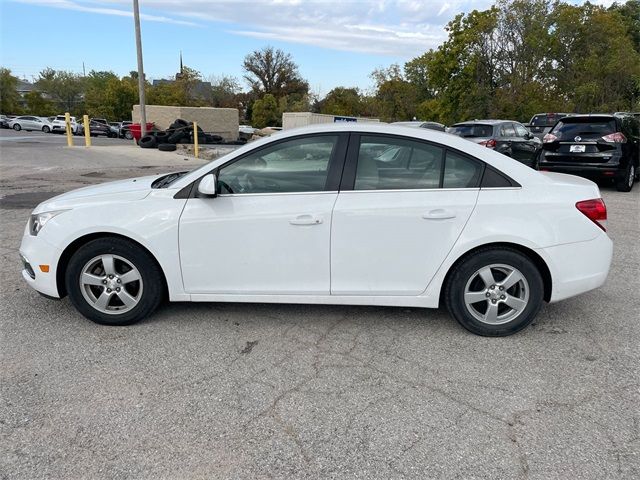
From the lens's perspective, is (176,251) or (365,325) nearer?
(176,251)

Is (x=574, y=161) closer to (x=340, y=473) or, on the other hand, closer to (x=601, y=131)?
(x=601, y=131)

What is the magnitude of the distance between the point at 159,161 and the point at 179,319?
14.9 metres

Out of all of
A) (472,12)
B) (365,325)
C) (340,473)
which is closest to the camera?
(340,473)

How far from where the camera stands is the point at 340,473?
237 cm

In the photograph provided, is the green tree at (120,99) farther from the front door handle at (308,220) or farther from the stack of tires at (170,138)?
the front door handle at (308,220)

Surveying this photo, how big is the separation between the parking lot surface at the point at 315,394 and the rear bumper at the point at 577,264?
40cm

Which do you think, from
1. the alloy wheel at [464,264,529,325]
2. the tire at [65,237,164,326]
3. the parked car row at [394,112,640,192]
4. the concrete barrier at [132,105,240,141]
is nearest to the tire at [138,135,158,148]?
the concrete barrier at [132,105,240,141]

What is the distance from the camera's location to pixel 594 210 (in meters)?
3.71

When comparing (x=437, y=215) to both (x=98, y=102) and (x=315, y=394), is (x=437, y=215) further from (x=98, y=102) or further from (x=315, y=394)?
(x=98, y=102)

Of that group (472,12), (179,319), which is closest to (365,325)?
(179,319)

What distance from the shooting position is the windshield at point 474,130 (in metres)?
12.7

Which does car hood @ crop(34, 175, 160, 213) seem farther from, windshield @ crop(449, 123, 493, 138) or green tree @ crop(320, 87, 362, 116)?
green tree @ crop(320, 87, 362, 116)

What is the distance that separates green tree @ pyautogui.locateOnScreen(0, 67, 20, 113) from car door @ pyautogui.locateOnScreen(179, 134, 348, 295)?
7903cm

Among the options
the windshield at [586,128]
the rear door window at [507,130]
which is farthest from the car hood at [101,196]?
the rear door window at [507,130]
